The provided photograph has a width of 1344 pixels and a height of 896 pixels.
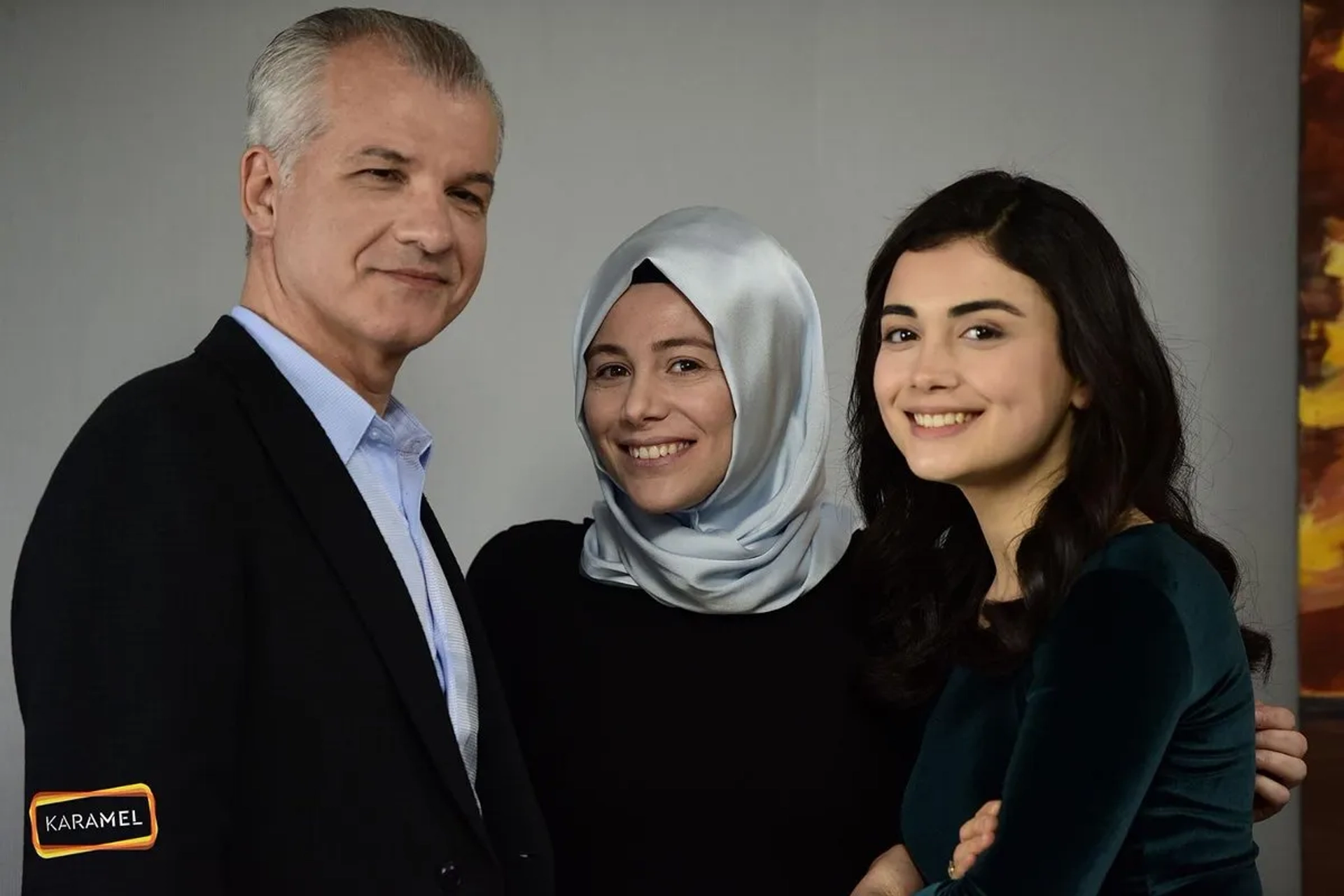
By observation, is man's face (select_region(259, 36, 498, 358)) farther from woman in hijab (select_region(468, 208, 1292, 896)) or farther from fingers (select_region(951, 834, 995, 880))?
fingers (select_region(951, 834, 995, 880))

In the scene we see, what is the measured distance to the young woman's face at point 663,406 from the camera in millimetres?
2273

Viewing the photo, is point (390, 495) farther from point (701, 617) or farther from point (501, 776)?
point (701, 617)

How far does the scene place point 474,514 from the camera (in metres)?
3.34

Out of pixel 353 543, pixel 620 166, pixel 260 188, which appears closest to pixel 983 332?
pixel 353 543

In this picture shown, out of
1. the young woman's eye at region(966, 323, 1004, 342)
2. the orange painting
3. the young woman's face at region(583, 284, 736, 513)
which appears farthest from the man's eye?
the orange painting

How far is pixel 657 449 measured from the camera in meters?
2.30

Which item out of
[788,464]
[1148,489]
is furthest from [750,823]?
[1148,489]

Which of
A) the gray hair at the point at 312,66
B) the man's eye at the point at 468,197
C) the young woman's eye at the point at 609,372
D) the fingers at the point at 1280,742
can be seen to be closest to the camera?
the gray hair at the point at 312,66

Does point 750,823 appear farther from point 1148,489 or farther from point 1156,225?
point 1156,225

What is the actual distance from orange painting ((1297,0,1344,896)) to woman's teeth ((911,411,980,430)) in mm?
1429

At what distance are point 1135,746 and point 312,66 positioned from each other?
1148mm

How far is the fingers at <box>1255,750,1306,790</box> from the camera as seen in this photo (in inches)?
75.5

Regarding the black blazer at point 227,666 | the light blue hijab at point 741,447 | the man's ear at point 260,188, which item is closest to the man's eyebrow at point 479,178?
the man's ear at point 260,188

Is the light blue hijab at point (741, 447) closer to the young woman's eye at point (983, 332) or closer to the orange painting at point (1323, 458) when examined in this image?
the young woman's eye at point (983, 332)
